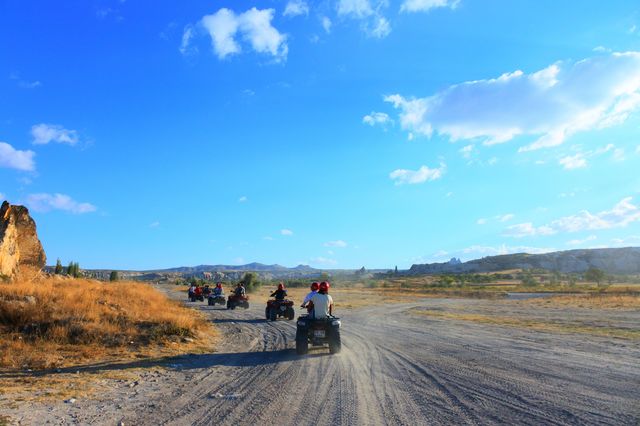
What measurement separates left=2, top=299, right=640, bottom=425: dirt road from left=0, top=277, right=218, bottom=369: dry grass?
5.15ft

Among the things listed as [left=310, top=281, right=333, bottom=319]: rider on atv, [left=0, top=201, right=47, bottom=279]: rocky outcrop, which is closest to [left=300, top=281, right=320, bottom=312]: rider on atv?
[left=310, top=281, right=333, bottom=319]: rider on atv

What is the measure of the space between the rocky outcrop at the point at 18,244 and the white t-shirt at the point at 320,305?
1444 centimetres

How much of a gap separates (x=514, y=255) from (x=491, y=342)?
623 feet

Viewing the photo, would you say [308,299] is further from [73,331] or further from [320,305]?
[73,331]

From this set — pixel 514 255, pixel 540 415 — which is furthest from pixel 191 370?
pixel 514 255

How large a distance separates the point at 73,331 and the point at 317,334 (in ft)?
21.7

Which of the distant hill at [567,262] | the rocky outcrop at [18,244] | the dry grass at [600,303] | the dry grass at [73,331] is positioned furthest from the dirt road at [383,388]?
the distant hill at [567,262]

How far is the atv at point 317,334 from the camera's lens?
12.8m

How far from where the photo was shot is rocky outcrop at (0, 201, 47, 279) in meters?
21.2

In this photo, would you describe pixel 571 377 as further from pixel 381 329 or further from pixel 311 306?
pixel 381 329

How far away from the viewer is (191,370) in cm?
1043

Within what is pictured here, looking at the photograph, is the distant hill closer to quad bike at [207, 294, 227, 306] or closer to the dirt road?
quad bike at [207, 294, 227, 306]

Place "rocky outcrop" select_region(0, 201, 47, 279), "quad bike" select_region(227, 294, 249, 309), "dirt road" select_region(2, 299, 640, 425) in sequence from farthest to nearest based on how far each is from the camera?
"quad bike" select_region(227, 294, 249, 309) < "rocky outcrop" select_region(0, 201, 47, 279) < "dirt road" select_region(2, 299, 640, 425)

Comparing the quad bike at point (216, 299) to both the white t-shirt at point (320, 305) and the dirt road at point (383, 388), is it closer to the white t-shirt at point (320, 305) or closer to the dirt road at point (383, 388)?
the dirt road at point (383, 388)
